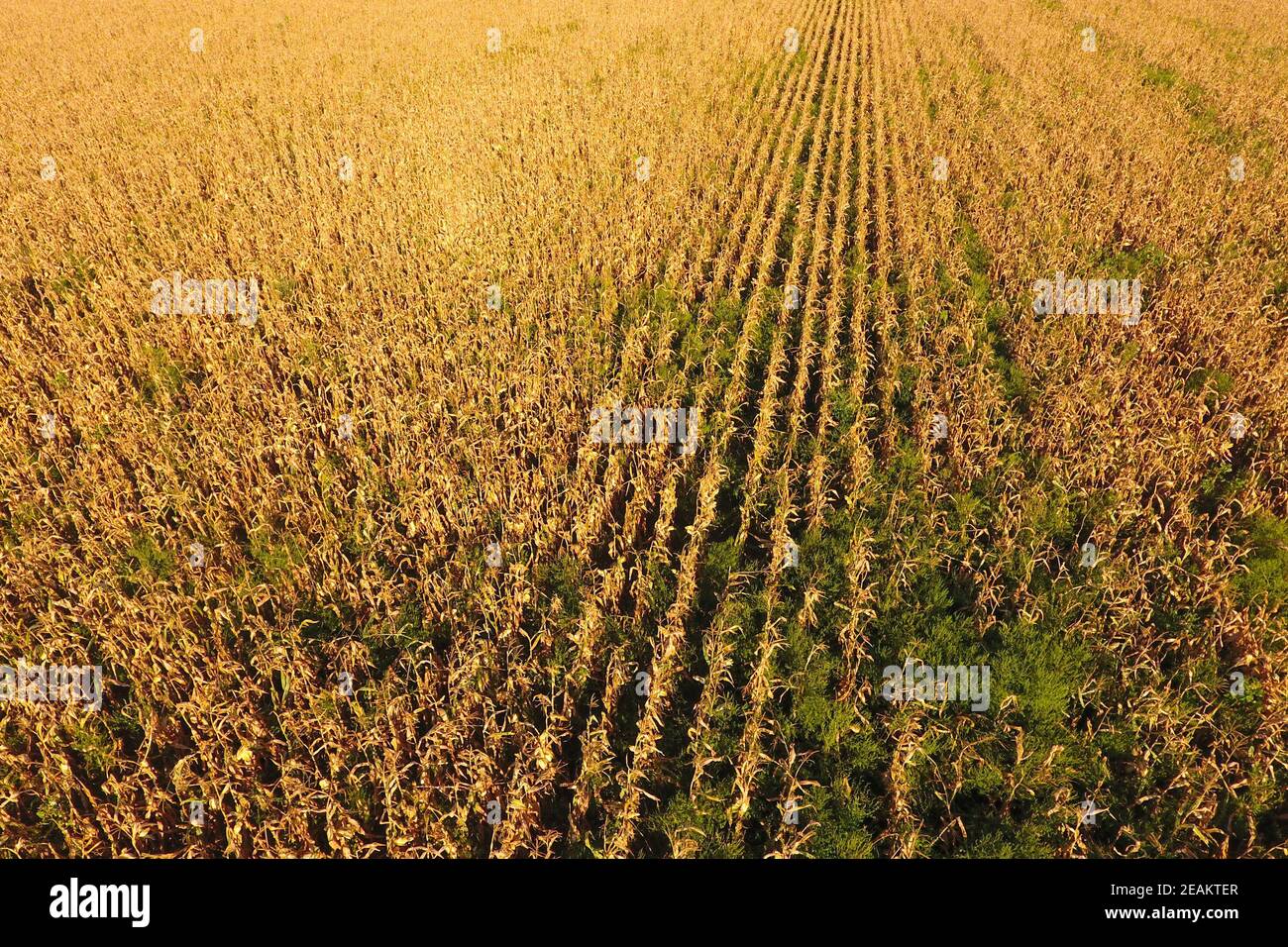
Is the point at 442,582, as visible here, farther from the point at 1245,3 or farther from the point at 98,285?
the point at 1245,3

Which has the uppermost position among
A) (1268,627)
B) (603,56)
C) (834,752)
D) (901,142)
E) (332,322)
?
(603,56)

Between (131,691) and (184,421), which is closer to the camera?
(131,691)

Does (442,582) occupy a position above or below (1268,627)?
below

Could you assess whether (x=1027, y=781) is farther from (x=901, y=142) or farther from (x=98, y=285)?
(x=901, y=142)
